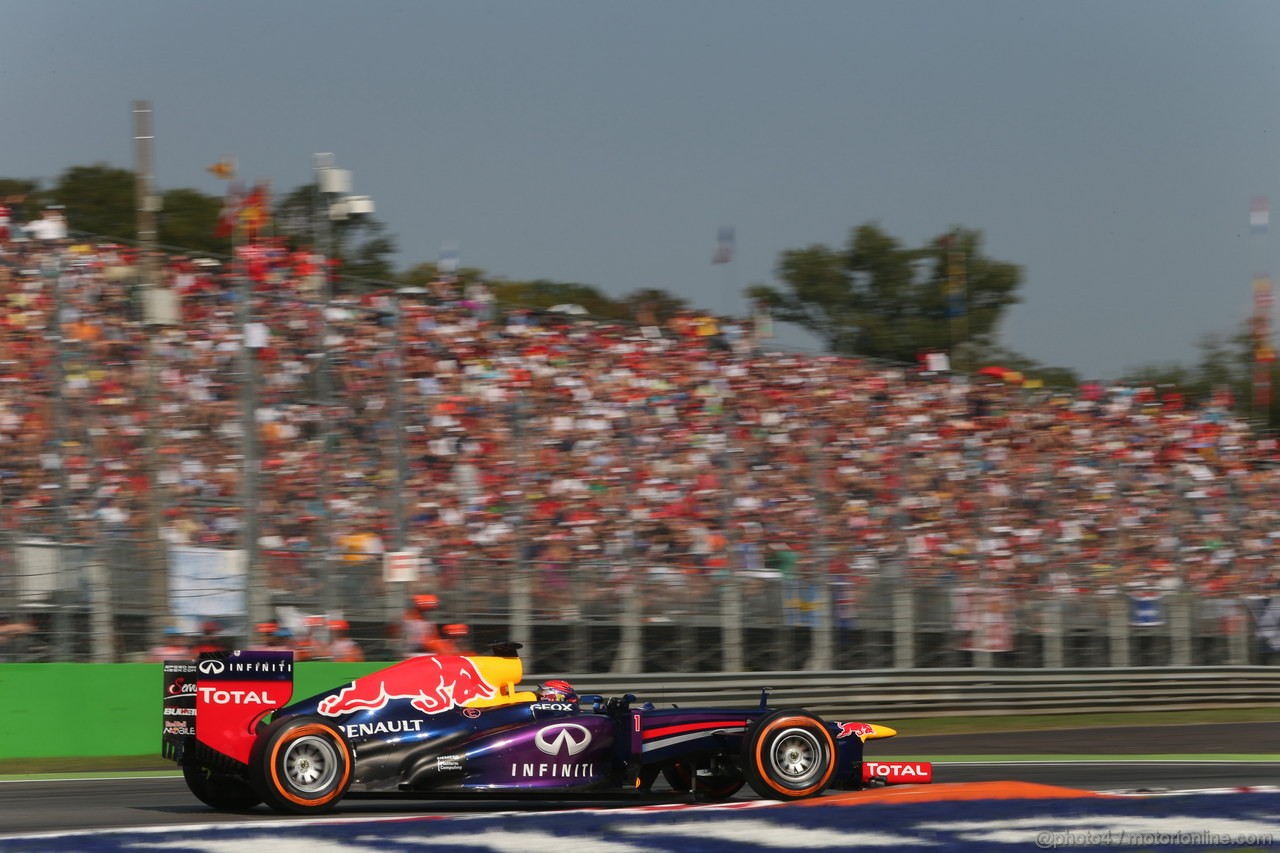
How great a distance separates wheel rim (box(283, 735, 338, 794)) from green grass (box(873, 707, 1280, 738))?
30.3 ft

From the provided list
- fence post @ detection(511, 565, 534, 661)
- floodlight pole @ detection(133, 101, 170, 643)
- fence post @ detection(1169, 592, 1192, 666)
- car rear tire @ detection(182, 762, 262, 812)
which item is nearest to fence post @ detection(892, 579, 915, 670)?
fence post @ detection(1169, 592, 1192, 666)

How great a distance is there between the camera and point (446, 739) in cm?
879

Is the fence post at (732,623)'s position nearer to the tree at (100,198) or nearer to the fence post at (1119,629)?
the fence post at (1119,629)

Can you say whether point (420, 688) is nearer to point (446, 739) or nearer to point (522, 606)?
point (446, 739)

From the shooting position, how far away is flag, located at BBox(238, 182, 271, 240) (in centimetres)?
1986

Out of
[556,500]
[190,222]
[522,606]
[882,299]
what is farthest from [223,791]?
[882,299]

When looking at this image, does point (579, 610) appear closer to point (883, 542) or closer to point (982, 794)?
point (883, 542)

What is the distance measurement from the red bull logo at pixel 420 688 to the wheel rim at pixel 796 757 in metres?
1.64

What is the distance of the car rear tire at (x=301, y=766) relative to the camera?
27.9ft

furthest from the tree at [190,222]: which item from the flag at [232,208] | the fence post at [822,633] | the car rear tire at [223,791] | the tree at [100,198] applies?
the car rear tire at [223,791]

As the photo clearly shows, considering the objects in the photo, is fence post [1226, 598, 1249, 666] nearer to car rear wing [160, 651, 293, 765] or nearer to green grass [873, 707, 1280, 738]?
green grass [873, 707, 1280, 738]

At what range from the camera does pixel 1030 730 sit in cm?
1739

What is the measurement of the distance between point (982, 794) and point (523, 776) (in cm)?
251

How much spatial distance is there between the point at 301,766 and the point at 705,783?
7.58 feet
